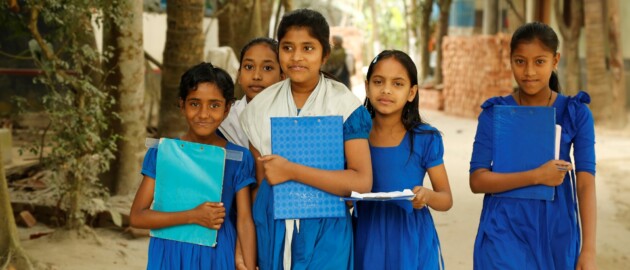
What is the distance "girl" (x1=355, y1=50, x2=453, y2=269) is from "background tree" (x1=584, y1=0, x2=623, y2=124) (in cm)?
992

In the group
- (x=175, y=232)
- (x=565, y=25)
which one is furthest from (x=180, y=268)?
(x=565, y=25)

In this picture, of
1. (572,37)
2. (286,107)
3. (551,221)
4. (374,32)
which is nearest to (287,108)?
(286,107)

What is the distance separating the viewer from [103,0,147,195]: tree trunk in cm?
600

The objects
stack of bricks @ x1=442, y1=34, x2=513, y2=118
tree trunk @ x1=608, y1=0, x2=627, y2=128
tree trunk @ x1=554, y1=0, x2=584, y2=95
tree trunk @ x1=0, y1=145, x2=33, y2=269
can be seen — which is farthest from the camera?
stack of bricks @ x1=442, y1=34, x2=513, y2=118

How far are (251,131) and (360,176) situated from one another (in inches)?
15.9

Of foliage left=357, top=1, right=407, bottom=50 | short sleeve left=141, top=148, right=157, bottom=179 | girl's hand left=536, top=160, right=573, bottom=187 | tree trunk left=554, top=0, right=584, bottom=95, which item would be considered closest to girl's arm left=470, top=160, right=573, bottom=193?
girl's hand left=536, top=160, right=573, bottom=187

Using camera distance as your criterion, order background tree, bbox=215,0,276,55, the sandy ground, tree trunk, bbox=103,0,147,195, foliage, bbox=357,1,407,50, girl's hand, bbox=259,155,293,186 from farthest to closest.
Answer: foliage, bbox=357,1,407,50 → background tree, bbox=215,0,276,55 → tree trunk, bbox=103,0,147,195 → the sandy ground → girl's hand, bbox=259,155,293,186

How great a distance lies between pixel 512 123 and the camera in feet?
9.36

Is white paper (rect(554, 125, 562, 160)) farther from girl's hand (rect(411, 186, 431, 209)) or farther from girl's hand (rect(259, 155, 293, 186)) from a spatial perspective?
girl's hand (rect(259, 155, 293, 186))

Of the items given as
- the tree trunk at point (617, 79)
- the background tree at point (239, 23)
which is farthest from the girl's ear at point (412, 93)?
the tree trunk at point (617, 79)

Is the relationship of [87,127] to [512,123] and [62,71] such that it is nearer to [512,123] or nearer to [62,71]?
[62,71]

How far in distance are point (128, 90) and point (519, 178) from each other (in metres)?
3.94

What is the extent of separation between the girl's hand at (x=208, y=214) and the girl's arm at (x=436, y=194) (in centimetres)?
64

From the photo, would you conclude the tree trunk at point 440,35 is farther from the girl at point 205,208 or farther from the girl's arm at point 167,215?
the girl's arm at point 167,215
